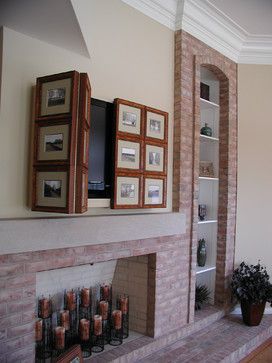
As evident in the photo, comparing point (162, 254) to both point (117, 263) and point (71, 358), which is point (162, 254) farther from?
point (71, 358)

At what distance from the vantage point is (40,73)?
2.47 metres

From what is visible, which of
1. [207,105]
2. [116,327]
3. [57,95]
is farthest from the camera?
[207,105]

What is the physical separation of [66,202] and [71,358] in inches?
41.0

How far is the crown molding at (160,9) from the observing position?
3.19 meters

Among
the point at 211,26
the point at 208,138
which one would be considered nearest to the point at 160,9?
the point at 211,26

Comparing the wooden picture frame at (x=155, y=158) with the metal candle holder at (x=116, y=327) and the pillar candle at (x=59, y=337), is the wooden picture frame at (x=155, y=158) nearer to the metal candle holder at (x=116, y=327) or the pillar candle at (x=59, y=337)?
the metal candle holder at (x=116, y=327)

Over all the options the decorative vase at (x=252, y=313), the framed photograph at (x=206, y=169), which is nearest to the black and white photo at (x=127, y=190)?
the framed photograph at (x=206, y=169)

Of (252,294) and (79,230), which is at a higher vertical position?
(79,230)

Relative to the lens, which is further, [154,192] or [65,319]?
[154,192]

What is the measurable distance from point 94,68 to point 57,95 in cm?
72

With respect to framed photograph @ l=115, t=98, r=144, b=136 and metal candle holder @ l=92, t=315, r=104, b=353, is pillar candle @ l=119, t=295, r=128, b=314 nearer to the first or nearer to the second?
metal candle holder @ l=92, t=315, r=104, b=353

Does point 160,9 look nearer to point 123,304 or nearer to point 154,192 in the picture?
point 154,192

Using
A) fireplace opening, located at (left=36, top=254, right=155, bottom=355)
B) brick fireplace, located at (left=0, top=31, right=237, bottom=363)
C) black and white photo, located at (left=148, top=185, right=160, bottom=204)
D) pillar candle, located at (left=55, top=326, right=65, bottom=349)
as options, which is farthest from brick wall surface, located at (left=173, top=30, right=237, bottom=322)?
pillar candle, located at (left=55, top=326, right=65, bottom=349)

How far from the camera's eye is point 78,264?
105 inches
